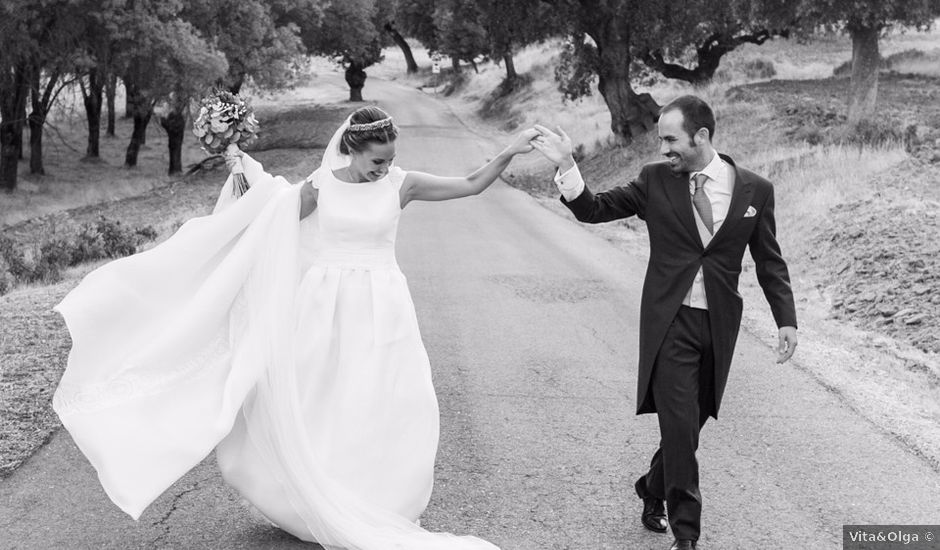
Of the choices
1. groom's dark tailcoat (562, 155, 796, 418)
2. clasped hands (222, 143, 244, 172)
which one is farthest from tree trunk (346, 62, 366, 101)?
groom's dark tailcoat (562, 155, 796, 418)

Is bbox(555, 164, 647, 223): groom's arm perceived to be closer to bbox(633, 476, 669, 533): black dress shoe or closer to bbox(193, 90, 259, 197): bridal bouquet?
bbox(633, 476, 669, 533): black dress shoe

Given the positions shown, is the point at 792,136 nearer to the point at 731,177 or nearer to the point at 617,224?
the point at 617,224

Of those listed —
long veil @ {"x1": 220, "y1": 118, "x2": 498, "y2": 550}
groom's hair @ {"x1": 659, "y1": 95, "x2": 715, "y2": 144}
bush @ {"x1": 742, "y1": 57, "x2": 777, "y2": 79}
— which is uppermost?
groom's hair @ {"x1": 659, "y1": 95, "x2": 715, "y2": 144}

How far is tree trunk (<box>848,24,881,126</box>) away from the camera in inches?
895

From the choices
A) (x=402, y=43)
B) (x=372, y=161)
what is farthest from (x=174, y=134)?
(x=402, y=43)

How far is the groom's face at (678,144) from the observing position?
518cm

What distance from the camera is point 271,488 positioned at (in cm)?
527

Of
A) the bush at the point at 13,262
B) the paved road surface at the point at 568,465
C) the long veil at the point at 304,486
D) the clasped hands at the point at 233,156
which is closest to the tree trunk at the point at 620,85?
the bush at the point at 13,262

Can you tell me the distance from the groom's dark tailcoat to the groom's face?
0.10m

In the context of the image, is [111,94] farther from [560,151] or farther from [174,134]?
[560,151]

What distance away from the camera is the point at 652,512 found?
5676mm

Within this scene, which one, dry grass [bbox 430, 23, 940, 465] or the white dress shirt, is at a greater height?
the white dress shirt

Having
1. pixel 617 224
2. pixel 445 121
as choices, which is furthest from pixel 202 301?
pixel 445 121

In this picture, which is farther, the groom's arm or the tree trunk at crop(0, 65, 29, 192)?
the tree trunk at crop(0, 65, 29, 192)
